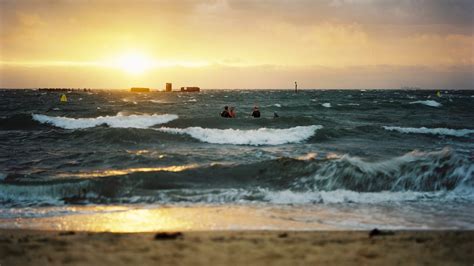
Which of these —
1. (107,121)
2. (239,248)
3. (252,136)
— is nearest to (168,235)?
(239,248)

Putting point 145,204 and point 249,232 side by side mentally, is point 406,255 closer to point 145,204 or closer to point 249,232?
point 249,232

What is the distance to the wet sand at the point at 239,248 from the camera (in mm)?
4945

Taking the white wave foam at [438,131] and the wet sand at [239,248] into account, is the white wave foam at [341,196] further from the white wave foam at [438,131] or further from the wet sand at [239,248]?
the white wave foam at [438,131]

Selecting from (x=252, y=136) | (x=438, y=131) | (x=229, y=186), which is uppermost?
(x=438, y=131)

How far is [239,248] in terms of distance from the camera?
17.7 ft

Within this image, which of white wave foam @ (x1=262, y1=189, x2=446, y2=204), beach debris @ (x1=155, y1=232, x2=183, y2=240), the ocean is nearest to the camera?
beach debris @ (x1=155, y1=232, x2=183, y2=240)

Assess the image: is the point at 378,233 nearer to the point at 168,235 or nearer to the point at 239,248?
the point at 239,248

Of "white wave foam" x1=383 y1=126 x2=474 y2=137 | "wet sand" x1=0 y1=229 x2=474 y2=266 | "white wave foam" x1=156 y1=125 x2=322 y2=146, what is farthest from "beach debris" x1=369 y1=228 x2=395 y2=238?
"white wave foam" x1=383 y1=126 x2=474 y2=137

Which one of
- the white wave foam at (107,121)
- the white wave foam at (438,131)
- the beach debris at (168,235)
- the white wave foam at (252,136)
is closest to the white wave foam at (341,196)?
the beach debris at (168,235)

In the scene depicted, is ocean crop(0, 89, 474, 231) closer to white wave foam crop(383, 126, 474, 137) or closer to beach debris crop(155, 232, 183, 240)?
beach debris crop(155, 232, 183, 240)

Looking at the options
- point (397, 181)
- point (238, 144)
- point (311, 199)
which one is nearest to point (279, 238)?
point (311, 199)

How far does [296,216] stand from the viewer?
24.8 ft

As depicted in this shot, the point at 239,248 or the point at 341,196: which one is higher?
the point at 239,248

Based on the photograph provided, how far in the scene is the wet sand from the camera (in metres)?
4.95
